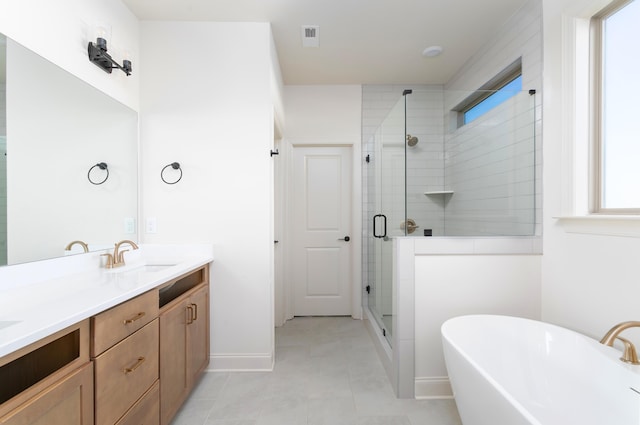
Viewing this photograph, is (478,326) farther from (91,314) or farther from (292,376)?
(91,314)

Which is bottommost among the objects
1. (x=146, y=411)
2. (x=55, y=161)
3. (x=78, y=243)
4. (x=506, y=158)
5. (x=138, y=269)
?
(x=146, y=411)

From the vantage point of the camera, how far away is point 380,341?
2.50 meters

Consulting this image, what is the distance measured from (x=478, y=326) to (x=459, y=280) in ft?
1.26

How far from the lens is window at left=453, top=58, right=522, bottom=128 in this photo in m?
2.14

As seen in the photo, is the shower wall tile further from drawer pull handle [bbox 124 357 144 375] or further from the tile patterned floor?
drawer pull handle [bbox 124 357 144 375]

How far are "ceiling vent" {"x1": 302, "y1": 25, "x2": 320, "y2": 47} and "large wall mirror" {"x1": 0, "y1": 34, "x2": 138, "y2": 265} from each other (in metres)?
1.50

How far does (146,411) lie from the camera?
4.53ft

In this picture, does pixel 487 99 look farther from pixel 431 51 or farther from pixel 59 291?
pixel 59 291

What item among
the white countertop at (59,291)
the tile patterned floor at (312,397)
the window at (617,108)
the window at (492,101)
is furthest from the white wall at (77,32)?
the window at (617,108)

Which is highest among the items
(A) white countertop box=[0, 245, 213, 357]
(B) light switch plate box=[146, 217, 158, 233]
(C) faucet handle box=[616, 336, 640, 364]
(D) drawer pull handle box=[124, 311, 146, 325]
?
(B) light switch plate box=[146, 217, 158, 233]

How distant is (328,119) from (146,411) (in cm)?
301

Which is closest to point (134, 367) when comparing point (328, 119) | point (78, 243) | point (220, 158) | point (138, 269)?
point (138, 269)

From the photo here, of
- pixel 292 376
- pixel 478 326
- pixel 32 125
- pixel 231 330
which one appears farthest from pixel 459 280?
pixel 32 125

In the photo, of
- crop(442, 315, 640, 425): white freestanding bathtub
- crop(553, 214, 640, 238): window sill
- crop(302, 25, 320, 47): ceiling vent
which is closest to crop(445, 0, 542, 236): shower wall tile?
crop(553, 214, 640, 238): window sill
